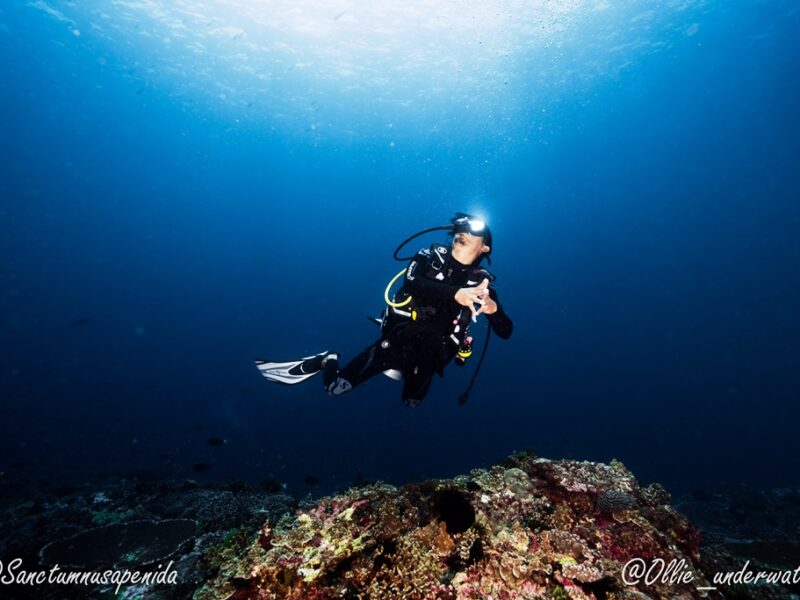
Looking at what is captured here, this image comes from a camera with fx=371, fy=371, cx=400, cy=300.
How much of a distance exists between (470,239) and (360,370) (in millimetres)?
2812

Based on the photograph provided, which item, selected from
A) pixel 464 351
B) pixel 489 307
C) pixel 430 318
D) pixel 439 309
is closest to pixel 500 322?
pixel 489 307

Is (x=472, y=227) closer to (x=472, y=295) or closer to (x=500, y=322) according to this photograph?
(x=472, y=295)

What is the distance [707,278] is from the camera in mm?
109000

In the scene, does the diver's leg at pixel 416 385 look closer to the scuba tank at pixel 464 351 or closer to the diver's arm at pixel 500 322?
the scuba tank at pixel 464 351

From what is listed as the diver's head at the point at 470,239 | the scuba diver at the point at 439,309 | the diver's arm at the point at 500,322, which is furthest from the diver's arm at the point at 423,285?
the diver's arm at the point at 500,322

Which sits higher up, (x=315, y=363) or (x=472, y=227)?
(x=472, y=227)

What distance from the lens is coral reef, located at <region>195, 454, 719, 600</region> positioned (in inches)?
92.6

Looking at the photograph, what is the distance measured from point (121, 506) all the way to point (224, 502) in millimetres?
2754

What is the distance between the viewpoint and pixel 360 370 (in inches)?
245

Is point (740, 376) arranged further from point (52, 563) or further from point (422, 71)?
point (52, 563)

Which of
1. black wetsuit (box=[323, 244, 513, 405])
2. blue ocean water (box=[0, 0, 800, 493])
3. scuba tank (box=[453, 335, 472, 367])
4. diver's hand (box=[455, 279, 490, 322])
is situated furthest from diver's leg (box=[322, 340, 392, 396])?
blue ocean water (box=[0, 0, 800, 493])

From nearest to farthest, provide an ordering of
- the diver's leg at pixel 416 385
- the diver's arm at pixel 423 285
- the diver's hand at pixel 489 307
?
the diver's arm at pixel 423 285 < the diver's hand at pixel 489 307 < the diver's leg at pixel 416 385

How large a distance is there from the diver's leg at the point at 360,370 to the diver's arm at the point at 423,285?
4.34 ft

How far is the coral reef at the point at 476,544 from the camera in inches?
92.6
